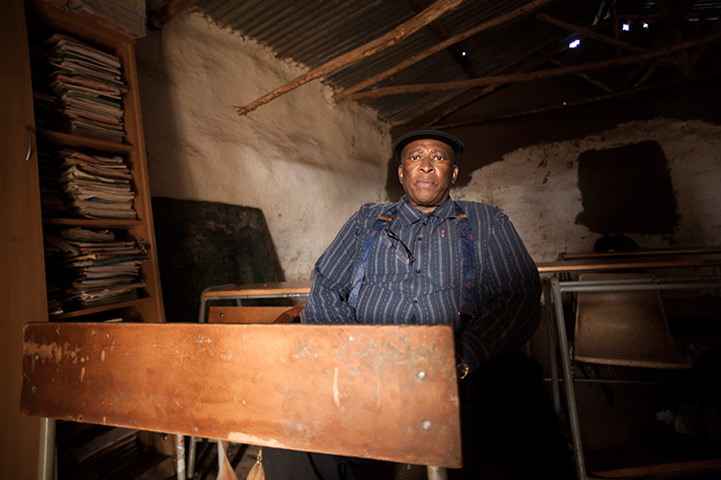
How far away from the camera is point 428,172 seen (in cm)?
156

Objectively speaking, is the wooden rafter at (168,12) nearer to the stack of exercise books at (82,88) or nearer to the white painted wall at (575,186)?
the stack of exercise books at (82,88)

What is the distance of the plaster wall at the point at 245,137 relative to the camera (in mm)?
2542

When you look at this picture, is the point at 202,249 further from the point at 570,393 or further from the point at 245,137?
the point at 570,393

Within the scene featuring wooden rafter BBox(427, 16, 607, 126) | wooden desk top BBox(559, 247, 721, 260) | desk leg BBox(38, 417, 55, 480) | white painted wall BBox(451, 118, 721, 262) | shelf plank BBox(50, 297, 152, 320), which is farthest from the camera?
wooden rafter BBox(427, 16, 607, 126)

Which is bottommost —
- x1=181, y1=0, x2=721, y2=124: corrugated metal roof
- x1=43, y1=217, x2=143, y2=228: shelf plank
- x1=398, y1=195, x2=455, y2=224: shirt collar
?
x1=398, y1=195, x2=455, y2=224: shirt collar

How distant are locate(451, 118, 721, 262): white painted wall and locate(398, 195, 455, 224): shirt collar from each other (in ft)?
14.4

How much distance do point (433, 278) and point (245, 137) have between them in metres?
2.67

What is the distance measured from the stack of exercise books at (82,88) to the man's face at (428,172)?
66.9 inches

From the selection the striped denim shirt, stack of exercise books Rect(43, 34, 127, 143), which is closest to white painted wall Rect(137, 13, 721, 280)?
stack of exercise books Rect(43, 34, 127, 143)

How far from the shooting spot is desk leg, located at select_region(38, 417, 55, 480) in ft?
2.71

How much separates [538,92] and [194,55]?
537cm

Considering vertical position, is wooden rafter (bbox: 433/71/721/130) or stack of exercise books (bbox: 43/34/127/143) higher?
wooden rafter (bbox: 433/71/721/130)

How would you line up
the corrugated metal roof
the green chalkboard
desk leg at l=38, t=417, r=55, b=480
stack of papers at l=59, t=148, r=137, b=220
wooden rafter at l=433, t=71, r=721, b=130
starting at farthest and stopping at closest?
wooden rafter at l=433, t=71, r=721, b=130
the corrugated metal roof
the green chalkboard
stack of papers at l=59, t=148, r=137, b=220
desk leg at l=38, t=417, r=55, b=480

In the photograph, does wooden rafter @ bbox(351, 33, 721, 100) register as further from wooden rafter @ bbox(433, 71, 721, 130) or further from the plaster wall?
wooden rafter @ bbox(433, 71, 721, 130)
